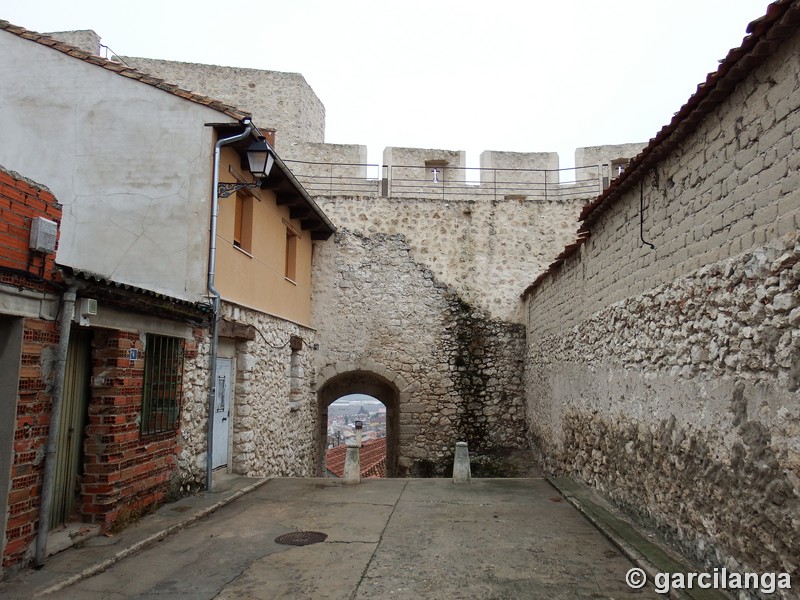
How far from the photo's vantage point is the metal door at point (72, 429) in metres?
5.36

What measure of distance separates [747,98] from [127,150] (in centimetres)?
705

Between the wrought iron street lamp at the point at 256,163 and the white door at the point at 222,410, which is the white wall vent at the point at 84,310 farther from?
the white door at the point at 222,410

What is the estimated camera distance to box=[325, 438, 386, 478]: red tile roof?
64.0ft

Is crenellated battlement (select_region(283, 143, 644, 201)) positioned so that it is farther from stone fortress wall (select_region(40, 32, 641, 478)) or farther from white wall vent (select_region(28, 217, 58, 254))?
white wall vent (select_region(28, 217, 58, 254))

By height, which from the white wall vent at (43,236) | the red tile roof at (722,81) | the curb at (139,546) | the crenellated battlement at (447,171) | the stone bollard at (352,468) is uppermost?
the crenellated battlement at (447,171)

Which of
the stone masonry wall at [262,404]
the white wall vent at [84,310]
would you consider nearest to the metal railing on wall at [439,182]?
the stone masonry wall at [262,404]

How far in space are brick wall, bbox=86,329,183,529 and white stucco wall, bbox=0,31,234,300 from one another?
1.57m

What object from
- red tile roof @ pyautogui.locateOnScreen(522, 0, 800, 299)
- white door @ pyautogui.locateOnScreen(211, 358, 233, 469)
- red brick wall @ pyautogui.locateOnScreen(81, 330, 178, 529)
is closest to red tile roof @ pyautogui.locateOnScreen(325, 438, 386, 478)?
white door @ pyautogui.locateOnScreen(211, 358, 233, 469)

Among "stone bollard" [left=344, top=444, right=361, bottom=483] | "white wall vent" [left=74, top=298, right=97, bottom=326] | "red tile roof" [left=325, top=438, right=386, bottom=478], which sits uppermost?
"white wall vent" [left=74, top=298, right=97, bottom=326]

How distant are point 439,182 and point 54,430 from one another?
10872 millimetres

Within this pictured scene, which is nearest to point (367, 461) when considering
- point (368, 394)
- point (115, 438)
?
point (368, 394)

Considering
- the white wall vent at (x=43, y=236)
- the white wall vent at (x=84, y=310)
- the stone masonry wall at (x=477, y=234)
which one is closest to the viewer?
the white wall vent at (x=43, y=236)

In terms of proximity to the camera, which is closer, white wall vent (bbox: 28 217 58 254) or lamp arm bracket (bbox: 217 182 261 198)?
white wall vent (bbox: 28 217 58 254)

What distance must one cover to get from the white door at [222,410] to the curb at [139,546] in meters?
0.88
